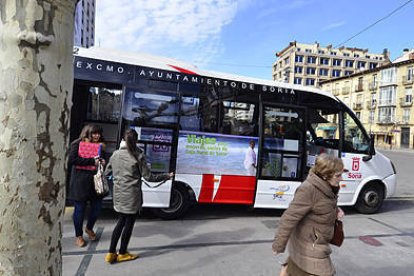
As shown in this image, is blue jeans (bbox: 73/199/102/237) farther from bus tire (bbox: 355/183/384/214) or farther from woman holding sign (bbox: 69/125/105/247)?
bus tire (bbox: 355/183/384/214)

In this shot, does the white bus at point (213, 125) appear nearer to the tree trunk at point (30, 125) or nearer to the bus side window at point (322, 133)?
the bus side window at point (322, 133)

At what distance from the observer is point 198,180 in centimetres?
532

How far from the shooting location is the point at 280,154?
5.70 metres

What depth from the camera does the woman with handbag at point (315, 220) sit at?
7.63 ft

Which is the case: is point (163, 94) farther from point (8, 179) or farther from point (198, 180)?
point (8, 179)

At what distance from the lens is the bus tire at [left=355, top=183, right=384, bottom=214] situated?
6.36 m

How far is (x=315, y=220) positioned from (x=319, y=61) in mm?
86422

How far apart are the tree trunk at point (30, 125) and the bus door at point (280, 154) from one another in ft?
15.3

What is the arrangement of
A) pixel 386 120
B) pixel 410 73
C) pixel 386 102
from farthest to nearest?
pixel 386 102 < pixel 386 120 < pixel 410 73

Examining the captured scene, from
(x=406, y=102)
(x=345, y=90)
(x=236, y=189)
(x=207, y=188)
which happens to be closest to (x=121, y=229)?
(x=207, y=188)

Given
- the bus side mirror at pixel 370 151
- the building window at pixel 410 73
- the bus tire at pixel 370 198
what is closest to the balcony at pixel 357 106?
the building window at pixel 410 73

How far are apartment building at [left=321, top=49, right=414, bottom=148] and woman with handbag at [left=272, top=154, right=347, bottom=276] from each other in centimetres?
4769

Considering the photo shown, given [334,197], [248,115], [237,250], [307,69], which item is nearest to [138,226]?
[237,250]

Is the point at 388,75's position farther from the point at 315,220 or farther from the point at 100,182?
the point at 315,220
